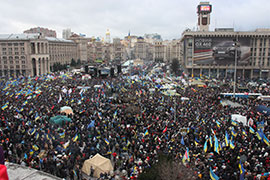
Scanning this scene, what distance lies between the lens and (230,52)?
186 feet

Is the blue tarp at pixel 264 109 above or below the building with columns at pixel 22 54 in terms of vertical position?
below

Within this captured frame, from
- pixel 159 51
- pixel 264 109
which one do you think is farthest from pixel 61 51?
pixel 264 109

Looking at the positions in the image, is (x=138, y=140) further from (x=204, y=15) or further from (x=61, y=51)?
(x=61, y=51)

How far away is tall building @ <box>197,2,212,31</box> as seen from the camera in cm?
6238

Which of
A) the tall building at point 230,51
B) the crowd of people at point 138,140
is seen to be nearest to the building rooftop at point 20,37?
the tall building at point 230,51

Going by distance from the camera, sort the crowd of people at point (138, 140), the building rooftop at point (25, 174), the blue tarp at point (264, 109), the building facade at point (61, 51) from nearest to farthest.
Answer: the building rooftop at point (25, 174), the crowd of people at point (138, 140), the blue tarp at point (264, 109), the building facade at point (61, 51)

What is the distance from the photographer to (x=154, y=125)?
1744 centimetres

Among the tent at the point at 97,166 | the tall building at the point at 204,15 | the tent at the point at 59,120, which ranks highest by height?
the tall building at the point at 204,15

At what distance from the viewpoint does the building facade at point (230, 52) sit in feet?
186

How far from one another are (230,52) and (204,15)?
13940mm

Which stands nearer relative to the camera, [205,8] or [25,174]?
[25,174]

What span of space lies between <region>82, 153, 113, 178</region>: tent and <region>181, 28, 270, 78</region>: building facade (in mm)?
49443

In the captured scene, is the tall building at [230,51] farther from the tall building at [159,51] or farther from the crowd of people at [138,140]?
the tall building at [159,51]

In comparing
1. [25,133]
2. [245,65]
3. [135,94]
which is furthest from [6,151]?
[245,65]
